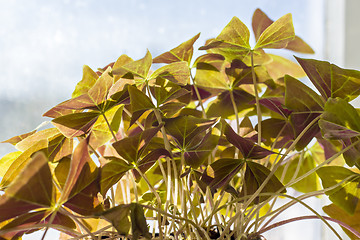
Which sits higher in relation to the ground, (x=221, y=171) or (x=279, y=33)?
(x=279, y=33)

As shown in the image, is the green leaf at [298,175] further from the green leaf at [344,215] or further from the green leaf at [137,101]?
the green leaf at [137,101]

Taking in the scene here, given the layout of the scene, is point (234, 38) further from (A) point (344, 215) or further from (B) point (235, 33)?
(A) point (344, 215)

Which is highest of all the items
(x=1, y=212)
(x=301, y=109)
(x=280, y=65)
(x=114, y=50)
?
(x=114, y=50)

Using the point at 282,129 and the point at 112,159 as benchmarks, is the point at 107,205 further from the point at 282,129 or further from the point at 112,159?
the point at 282,129

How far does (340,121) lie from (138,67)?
184mm

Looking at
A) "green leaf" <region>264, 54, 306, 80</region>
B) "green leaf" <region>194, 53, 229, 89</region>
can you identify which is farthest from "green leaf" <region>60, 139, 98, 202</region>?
"green leaf" <region>264, 54, 306, 80</region>

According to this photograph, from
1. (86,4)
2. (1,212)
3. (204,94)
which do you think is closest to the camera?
(1,212)

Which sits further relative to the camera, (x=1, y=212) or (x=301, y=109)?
(x=301, y=109)

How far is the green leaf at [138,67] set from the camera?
1.09 feet

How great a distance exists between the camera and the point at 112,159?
0.30m

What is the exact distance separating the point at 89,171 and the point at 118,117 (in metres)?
0.09

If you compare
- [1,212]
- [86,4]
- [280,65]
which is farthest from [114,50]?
[1,212]

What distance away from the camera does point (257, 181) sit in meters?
0.35

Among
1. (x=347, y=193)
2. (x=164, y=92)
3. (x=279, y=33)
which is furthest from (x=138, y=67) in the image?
(x=347, y=193)
